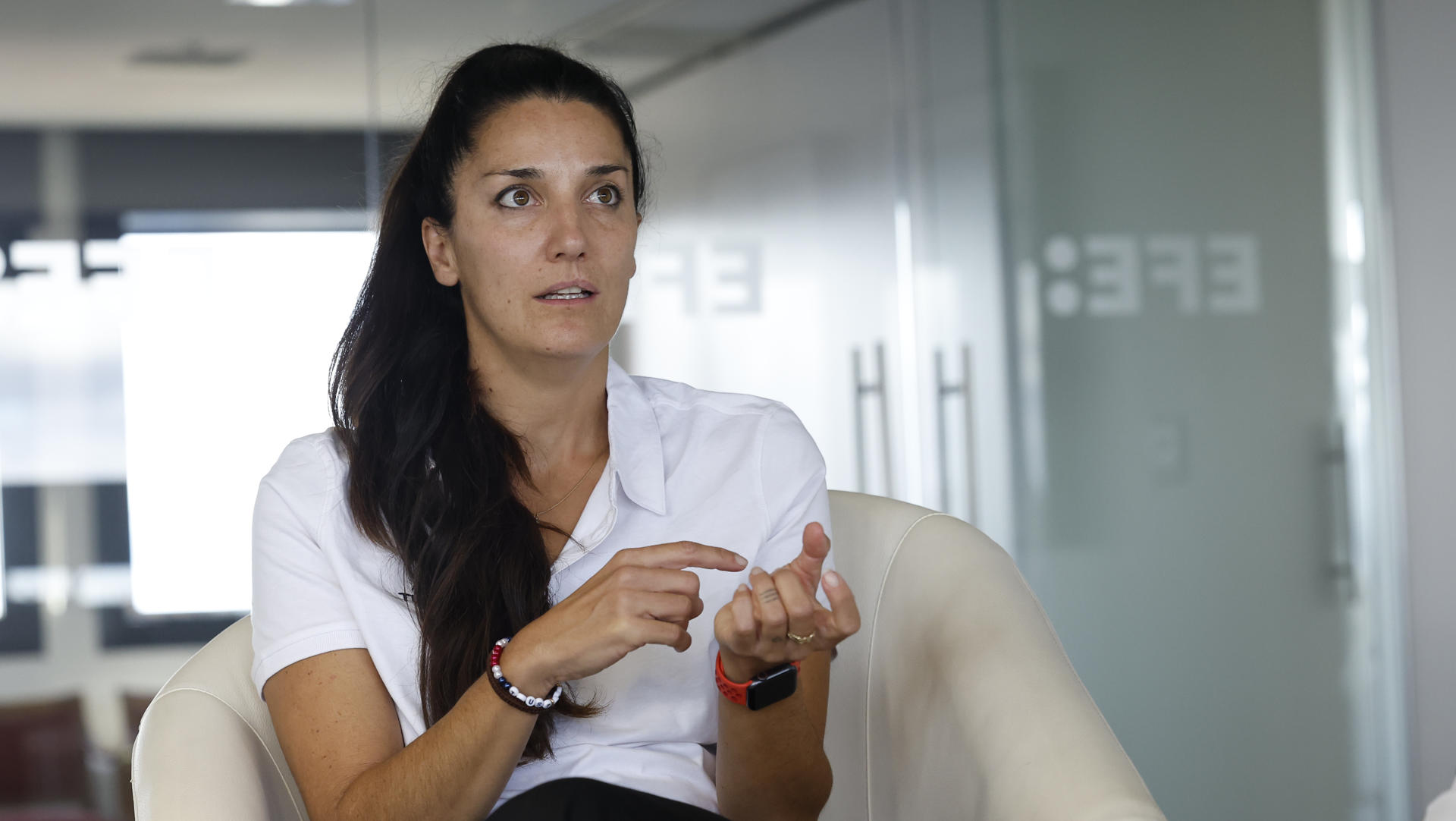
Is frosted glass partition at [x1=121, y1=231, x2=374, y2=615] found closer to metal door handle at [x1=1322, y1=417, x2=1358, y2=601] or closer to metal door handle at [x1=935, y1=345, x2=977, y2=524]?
metal door handle at [x1=935, y1=345, x2=977, y2=524]

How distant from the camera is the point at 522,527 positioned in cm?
140

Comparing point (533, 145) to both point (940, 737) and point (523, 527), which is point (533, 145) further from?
point (940, 737)

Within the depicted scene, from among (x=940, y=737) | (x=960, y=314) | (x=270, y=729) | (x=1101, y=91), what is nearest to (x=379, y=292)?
(x=270, y=729)

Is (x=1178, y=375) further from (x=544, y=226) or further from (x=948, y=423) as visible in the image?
(x=544, y=226)

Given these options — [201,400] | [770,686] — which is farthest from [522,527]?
[201,400]

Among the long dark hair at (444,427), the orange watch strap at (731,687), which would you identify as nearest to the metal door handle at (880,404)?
the long dark hair at (444,427)

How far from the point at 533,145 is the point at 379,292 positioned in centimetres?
30

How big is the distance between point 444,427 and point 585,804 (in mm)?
501

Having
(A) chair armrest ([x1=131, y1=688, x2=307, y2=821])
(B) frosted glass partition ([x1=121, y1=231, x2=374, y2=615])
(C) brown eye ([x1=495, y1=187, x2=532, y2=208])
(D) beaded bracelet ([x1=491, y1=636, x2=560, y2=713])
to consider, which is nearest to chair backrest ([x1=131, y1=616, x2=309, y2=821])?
(A) chair armrest ([x1=131, y1=688, x2=307, y2=821])

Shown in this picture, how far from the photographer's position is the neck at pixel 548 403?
1.50m

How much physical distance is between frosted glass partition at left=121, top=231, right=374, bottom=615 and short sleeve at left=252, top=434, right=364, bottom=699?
1697 mm

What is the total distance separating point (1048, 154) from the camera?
2855 millimetres

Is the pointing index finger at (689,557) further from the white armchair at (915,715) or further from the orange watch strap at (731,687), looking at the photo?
the white armchair at (915,715)

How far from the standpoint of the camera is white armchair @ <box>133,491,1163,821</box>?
3.73ft
